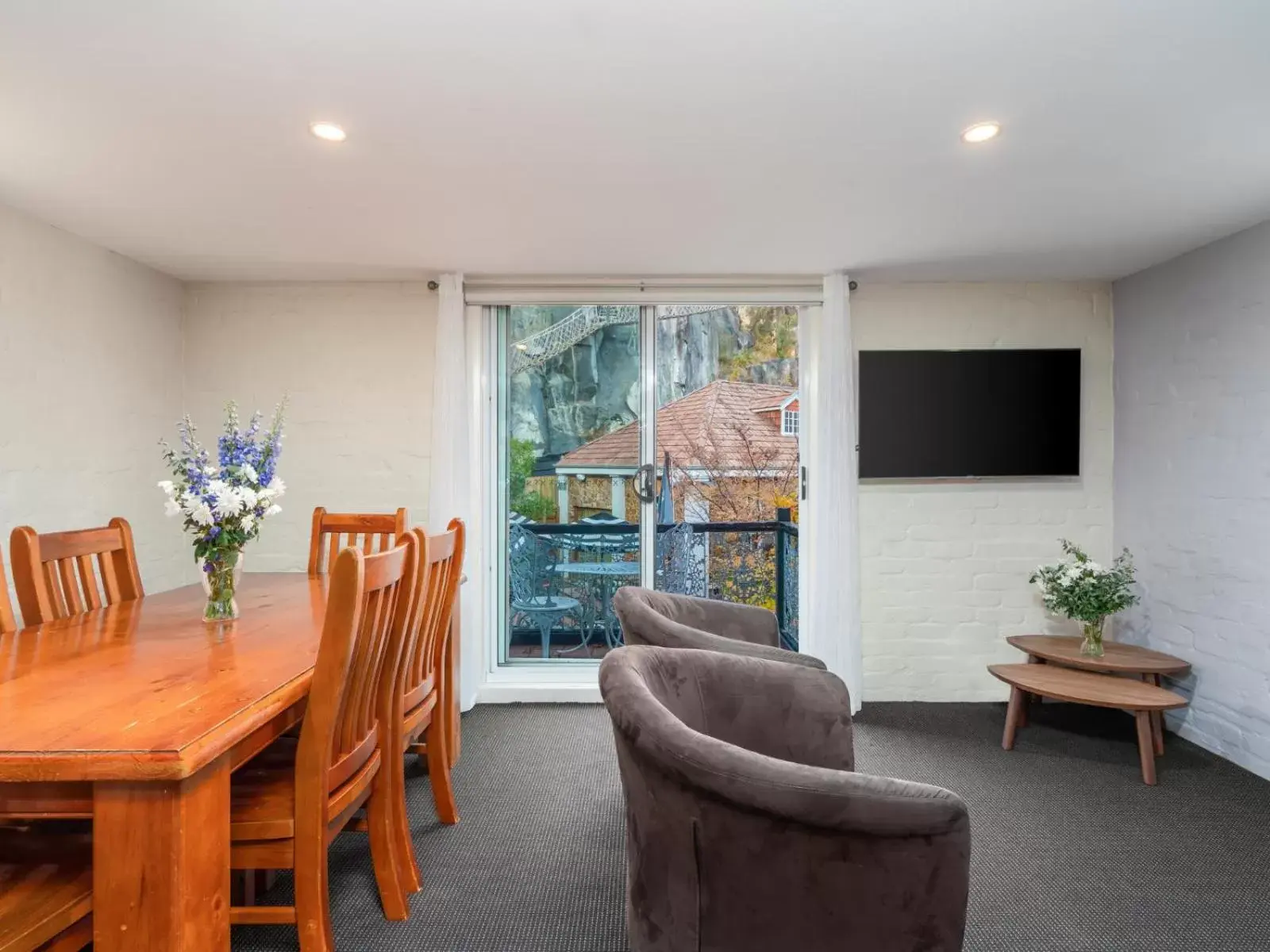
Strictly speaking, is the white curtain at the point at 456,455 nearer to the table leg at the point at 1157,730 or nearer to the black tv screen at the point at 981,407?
the black tv screen at the point at 981,407

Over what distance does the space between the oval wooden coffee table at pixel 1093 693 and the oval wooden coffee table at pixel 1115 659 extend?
43 millimetres

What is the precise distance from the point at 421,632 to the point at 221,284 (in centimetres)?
257

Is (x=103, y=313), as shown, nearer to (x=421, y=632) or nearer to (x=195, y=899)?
(x=421, y=632)

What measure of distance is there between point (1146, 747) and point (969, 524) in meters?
1.26

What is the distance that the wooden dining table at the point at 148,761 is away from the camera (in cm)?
111

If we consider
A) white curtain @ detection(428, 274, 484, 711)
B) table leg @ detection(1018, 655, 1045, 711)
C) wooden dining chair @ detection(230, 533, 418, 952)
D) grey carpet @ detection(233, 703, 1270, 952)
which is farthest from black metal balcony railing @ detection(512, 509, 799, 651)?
Result: wooden dining chair @ detection(230, 533, 418, 952)

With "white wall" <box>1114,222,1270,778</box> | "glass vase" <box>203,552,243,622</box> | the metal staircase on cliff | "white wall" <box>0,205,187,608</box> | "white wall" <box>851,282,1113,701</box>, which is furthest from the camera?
the metal staircase on cliff

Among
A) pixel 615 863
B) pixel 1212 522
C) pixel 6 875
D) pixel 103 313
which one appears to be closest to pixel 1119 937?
pixel 615 863

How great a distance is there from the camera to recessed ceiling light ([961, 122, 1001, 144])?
2.01 metres

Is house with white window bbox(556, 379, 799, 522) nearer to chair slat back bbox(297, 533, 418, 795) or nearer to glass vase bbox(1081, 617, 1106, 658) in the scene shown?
glass vase bbox(1081, 617, 1106, 658)

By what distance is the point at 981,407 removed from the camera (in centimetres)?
361

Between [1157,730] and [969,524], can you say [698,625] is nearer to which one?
[969,524]

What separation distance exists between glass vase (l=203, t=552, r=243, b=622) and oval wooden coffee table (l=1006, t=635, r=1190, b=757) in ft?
10.7

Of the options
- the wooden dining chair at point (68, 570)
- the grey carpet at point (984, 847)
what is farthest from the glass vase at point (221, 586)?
the grey carpet at point (984, 847)
